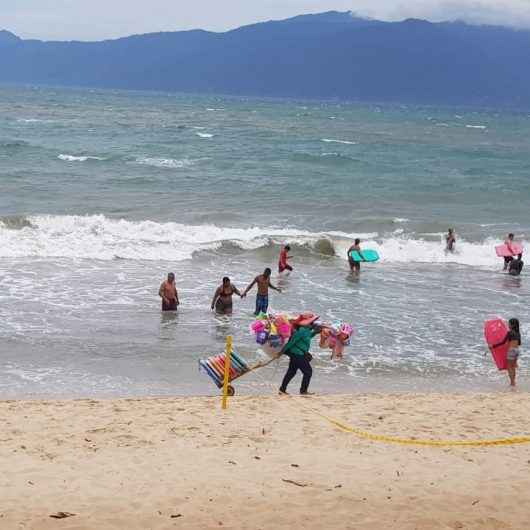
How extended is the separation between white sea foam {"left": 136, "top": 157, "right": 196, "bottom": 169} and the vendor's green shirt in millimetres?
28918

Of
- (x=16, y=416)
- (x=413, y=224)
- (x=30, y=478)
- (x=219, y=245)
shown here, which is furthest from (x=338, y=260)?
(x=30, y=478)

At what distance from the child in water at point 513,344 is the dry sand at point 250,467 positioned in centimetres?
206

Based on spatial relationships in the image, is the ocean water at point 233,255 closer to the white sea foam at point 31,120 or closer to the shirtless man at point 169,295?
the shirtless man at point 169,295

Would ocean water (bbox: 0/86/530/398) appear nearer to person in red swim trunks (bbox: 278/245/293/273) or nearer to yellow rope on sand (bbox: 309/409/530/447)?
person in red swim trunks (bbox: 278/245/293/273)

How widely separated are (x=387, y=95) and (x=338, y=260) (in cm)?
17647

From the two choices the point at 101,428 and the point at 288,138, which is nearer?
the point at 101,428

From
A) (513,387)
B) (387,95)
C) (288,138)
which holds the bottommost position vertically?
(513,387)

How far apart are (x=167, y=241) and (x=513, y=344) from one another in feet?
42.1

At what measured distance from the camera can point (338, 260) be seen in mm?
22094

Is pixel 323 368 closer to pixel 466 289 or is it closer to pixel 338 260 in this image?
pixel 466 289

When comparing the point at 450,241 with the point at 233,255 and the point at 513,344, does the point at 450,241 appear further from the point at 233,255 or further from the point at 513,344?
the point at 513,344

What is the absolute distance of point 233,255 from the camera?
22109mm

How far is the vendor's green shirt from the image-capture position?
10.6 metres

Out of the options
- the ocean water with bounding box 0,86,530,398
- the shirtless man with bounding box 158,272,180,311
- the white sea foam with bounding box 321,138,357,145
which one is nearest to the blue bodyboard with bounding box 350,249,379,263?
the ocean water with bounding box 0,86,530,398
